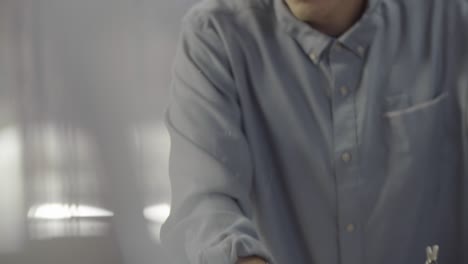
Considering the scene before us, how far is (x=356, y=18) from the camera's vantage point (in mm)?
915

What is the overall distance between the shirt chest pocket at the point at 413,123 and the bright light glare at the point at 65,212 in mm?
614

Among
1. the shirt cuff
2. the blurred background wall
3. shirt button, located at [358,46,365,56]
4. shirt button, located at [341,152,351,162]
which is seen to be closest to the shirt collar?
shirt button, located at [358,46,365,56]

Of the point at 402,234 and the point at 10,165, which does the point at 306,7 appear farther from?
the point at 10,165

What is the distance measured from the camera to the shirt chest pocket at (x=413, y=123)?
89cm

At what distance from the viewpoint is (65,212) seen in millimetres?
1366

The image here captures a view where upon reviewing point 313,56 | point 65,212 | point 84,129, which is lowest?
point 65,212

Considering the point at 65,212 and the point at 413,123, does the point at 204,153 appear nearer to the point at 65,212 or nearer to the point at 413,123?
the point at 413,123

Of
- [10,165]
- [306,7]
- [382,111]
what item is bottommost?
[10,165]

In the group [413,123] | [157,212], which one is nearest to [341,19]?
[413,123]

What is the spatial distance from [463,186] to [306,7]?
0.87ft

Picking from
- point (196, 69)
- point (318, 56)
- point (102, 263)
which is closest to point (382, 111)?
point (318, 56)

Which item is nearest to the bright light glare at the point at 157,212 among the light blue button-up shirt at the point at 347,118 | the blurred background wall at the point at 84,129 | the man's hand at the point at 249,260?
the blurred background wall at the point at 84,129

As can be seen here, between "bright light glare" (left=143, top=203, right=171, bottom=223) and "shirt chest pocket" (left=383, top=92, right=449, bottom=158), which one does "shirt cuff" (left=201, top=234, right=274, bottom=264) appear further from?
"bright light glare" (left=143, top=203, right=171, bottom=223)

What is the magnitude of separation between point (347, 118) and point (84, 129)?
674mm
